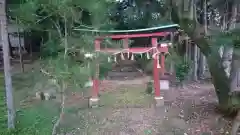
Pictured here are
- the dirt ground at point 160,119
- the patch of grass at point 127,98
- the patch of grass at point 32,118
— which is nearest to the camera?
the patch of grass at point 32,118

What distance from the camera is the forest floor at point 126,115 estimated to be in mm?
4488

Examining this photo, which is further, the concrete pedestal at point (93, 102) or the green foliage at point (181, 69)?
the green foliage at point (181, 69)

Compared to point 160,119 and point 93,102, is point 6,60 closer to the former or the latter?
point 93,102

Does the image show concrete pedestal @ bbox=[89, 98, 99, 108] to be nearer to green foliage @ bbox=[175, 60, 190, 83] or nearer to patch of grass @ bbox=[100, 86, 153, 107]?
patch of grass @ bbox=[100, 86, 153, 107]

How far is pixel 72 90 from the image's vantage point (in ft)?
11.5

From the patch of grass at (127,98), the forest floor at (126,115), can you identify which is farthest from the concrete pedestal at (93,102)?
the patch of grass at (127,98)

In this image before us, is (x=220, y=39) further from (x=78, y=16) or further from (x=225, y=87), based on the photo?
(x=225, y=87)

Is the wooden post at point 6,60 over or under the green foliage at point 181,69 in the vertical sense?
over

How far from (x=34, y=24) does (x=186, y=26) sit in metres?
2.29

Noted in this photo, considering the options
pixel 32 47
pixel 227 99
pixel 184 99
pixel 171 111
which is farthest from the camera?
pixel 32 47

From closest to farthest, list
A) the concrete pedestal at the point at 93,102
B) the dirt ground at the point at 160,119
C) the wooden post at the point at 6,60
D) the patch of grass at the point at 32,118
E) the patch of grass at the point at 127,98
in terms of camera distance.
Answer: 1. the wooden post at the point at 6,60
2. the patch of grass at the point at 32,118
3. the dirt ground at the point at 160,119
4. the concrete pedestal at the point at 93,102
5. the patch of grass at the point at 127,98

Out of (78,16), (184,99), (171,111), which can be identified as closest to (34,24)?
(78,16)

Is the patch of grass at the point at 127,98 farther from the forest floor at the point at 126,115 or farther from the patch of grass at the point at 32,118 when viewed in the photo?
the patch of grass at the point at 32,118

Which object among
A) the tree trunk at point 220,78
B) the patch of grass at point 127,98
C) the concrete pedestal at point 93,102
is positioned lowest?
the patch of grass at point 127,98
